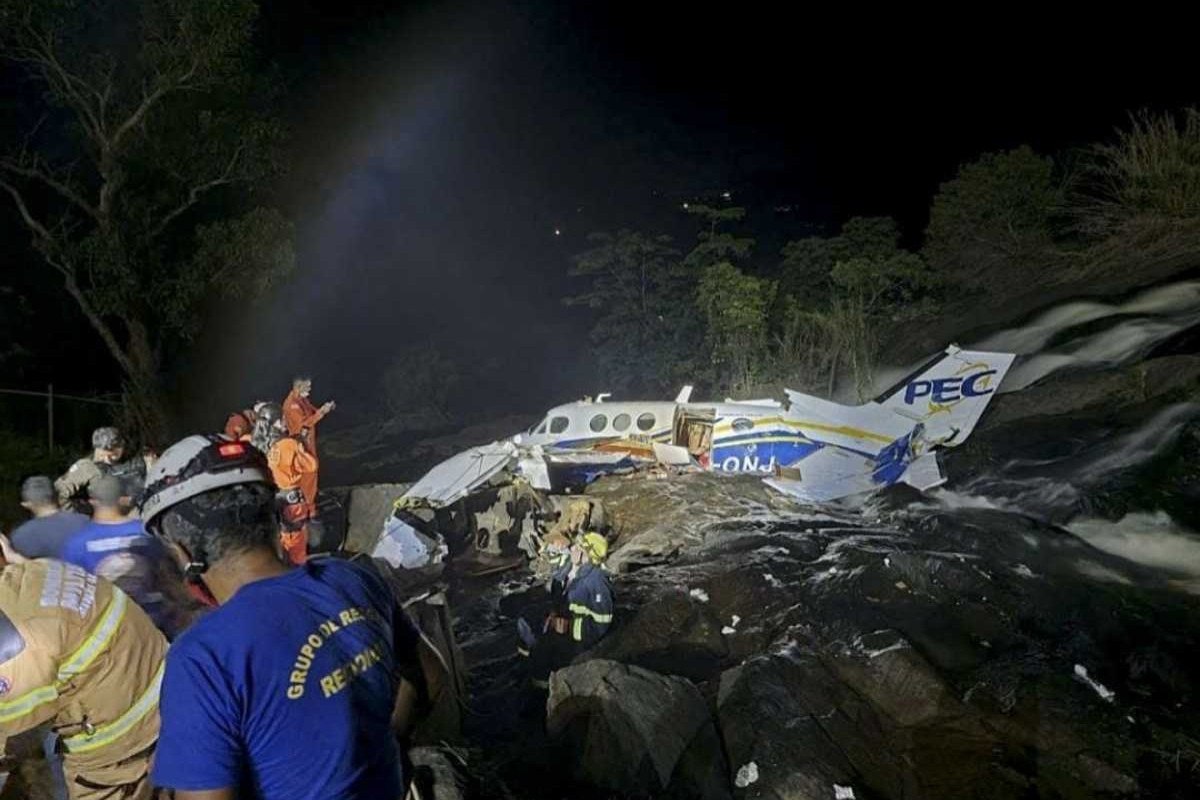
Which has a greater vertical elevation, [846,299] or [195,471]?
[195,471]

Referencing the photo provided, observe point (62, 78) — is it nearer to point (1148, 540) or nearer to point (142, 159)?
point (142, 159)

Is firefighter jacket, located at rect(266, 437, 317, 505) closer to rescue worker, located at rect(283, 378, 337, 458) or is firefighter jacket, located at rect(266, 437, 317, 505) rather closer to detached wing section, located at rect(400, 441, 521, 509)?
rescue worker, located at rect(283, 378, 337, 458)

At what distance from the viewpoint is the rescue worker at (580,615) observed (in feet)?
27.0

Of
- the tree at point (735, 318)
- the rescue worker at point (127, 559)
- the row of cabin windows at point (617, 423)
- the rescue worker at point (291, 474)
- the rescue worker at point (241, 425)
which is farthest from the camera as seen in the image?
the tree at point (735, 318)

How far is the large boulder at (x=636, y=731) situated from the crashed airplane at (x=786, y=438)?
6770 millimetres

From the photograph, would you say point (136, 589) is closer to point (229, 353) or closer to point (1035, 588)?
point (1035, 588)

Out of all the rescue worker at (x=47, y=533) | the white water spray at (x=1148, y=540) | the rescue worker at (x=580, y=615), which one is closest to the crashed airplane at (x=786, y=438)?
the white water spray at (x=1148, y=540)

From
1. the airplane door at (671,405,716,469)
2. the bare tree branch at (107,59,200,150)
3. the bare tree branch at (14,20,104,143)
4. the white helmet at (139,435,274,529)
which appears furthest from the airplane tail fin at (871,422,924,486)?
the bare tree branch at (14,20,104,143)

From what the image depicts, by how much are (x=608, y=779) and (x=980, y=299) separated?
21703 mm

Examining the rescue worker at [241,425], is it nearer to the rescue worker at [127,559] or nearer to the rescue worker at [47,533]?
the rescue worker at [47,533]

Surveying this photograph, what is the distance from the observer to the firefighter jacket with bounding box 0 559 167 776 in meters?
2.33

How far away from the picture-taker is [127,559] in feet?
13.1

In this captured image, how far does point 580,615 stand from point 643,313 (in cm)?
1678

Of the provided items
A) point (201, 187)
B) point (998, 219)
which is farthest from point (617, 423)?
point (998, 219)
